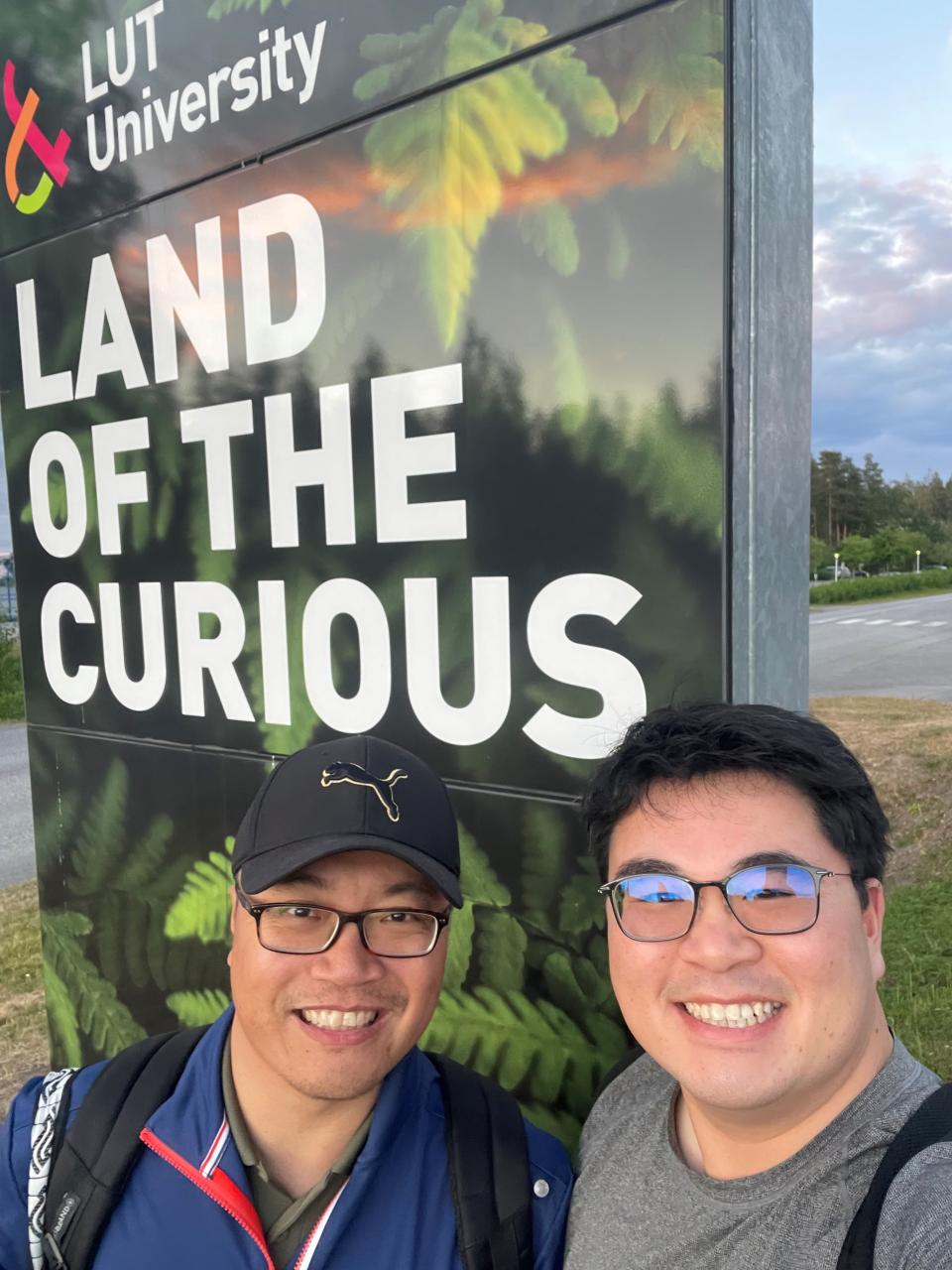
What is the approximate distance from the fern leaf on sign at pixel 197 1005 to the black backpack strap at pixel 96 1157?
139cm

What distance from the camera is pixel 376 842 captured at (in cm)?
159

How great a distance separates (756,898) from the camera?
1.37 meters

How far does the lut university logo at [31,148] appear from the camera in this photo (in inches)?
131

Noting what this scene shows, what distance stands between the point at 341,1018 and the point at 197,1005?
175cm

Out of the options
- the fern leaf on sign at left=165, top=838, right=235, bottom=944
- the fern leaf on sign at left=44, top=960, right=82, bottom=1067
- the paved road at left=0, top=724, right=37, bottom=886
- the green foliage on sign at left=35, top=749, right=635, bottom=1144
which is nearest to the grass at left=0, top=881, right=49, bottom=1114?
the paved road at left=0, top=724, right=37, bottom=886

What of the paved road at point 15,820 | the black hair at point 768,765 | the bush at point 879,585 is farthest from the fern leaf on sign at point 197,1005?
the bush at point 879,585

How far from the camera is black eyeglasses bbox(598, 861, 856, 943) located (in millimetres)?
1354

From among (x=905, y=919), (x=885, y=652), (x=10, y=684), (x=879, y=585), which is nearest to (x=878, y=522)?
(x=879, y=585)

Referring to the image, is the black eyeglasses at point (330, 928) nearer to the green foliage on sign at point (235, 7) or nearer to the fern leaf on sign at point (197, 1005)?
the fern leaf on sign at point (197, 1005)

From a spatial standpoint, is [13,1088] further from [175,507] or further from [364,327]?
[364,327]

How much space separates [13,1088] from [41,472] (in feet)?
9.15

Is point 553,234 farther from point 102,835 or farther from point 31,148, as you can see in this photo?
point 102,835

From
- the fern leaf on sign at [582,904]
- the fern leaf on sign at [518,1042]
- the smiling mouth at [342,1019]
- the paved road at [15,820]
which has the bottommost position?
the paved road at [15,820]

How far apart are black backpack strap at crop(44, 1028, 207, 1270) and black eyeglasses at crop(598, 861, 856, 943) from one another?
0.86m
